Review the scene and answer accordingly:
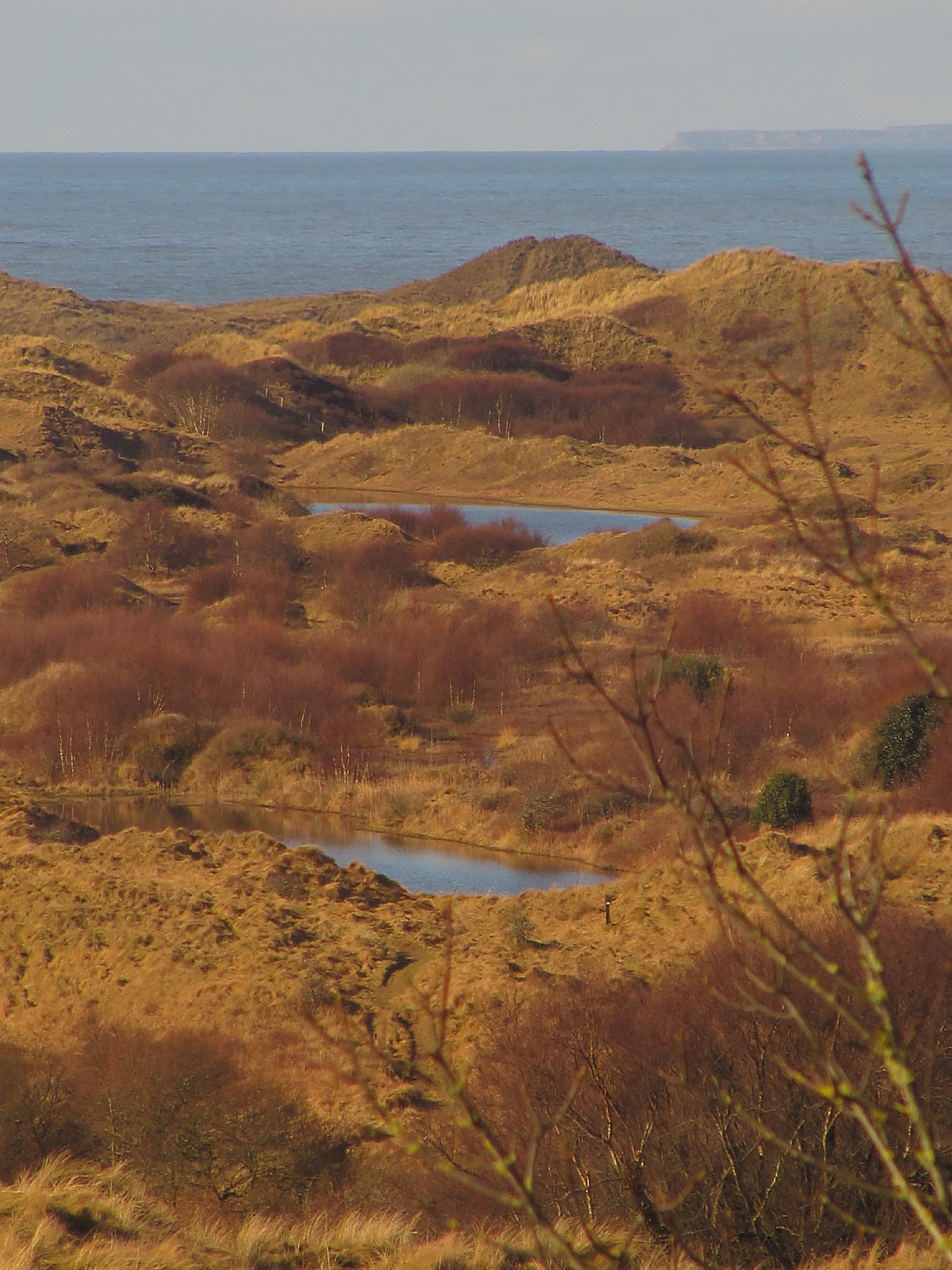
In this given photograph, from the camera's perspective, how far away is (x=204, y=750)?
2794 cm

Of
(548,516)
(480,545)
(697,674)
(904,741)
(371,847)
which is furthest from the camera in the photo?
(548,516)

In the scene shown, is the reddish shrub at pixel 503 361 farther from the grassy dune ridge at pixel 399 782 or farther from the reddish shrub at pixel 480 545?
the reddish shrub at pixel 480 545

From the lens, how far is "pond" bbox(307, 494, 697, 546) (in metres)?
50.7

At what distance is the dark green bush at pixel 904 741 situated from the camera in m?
23.5

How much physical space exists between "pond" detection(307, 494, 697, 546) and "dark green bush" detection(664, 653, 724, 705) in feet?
62.3

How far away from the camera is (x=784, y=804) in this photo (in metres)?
22.1

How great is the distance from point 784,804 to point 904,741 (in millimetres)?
3254

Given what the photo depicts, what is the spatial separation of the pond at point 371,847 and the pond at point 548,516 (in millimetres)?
24100

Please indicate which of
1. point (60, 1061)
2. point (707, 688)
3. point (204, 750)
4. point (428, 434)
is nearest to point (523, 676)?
point (707, 688)

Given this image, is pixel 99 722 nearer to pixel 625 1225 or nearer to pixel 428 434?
pixel 625 1225

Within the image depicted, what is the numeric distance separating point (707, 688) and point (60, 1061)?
17.7 m

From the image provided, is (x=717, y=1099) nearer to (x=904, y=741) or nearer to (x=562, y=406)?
(x=904, y=741)

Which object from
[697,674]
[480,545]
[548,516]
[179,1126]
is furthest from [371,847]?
[548,516]

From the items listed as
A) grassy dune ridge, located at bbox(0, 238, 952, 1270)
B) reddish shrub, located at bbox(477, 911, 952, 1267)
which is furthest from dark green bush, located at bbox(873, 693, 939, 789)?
reddish shrub, located at bbox(477, 911, 952, 1267)
